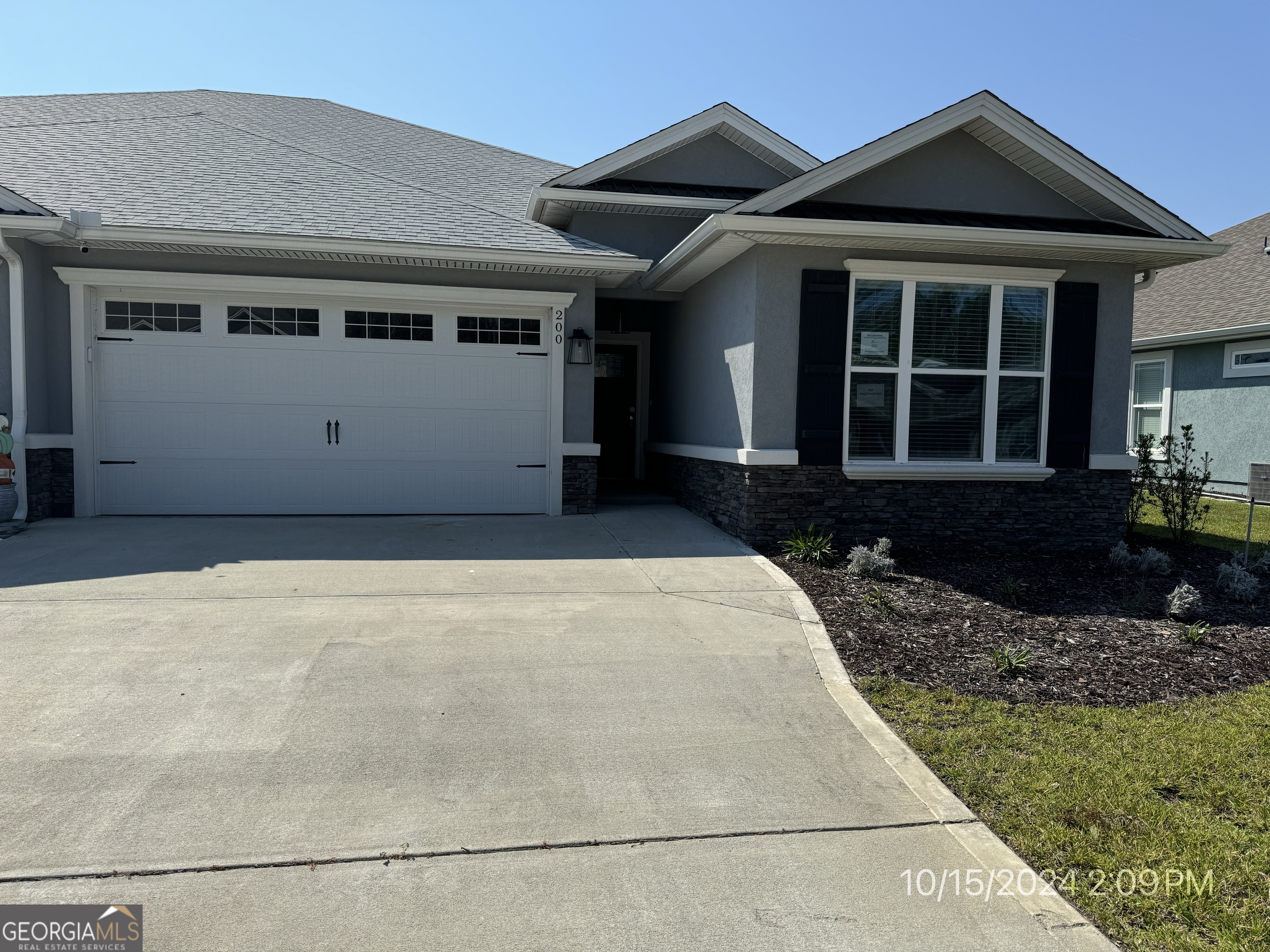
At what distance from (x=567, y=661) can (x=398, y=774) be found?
5.13ft

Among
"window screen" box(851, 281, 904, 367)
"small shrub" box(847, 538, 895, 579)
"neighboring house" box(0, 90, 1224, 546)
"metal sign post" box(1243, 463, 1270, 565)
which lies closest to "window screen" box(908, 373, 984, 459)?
"neighboring house" box(0, 90, 1224, 546)

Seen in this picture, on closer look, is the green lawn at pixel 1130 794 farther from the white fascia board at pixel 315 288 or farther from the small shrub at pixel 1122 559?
the white fascia board at pixel 315 288

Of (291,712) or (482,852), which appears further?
(291,712)

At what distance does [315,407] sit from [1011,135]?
813 cm

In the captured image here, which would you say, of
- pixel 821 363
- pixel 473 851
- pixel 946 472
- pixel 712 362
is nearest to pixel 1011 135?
pixel 821 363

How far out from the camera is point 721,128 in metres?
11.8

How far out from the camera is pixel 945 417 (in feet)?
28.4

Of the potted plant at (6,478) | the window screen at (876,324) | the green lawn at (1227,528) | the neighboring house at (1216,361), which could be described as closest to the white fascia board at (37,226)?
the potted plant at (6,478)

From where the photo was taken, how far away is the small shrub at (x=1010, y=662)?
17.0ft

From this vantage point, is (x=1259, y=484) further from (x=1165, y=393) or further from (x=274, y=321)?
(x=274, y=321)

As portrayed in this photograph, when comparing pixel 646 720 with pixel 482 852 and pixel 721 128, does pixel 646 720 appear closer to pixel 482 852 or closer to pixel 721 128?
pixel 482 852

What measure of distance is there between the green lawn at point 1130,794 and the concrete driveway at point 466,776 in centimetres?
20

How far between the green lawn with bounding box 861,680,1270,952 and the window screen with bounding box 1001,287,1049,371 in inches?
173

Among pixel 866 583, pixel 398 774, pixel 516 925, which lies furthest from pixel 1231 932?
pixel 866 583
